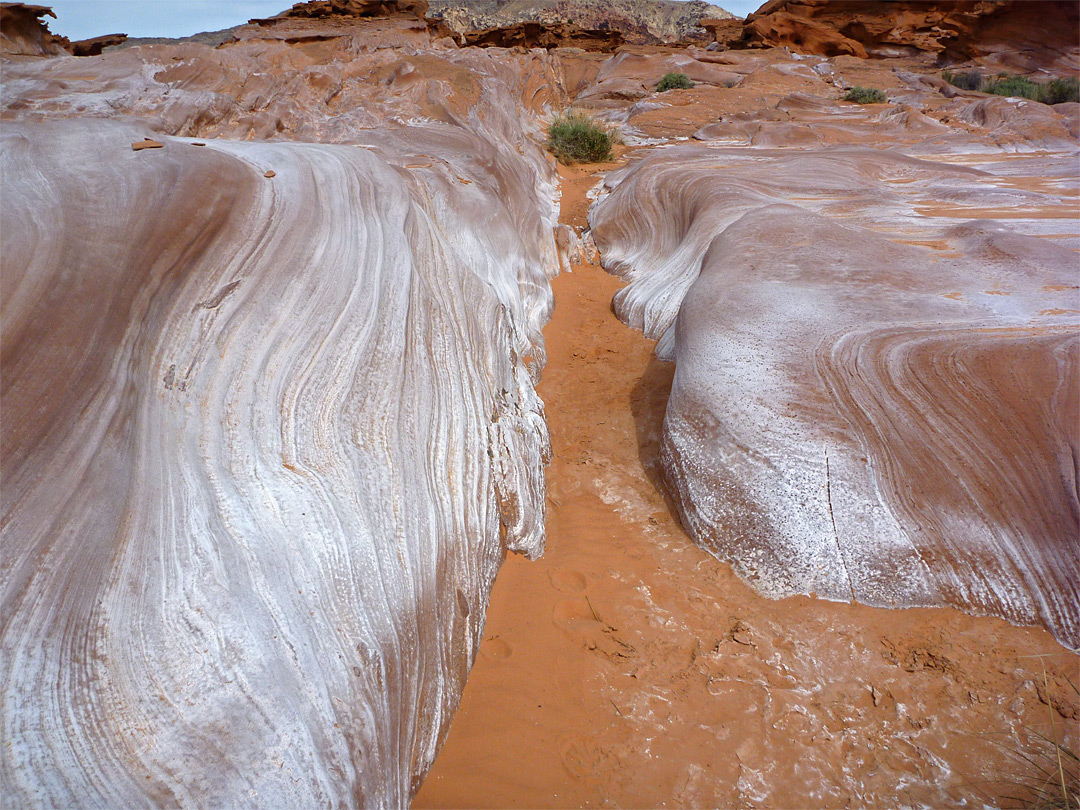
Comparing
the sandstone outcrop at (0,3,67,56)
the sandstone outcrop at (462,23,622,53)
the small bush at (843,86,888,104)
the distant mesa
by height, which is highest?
the distant mesa

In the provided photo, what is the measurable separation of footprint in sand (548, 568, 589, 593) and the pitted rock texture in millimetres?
578

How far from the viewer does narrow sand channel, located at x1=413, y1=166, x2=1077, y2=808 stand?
6.19 feet

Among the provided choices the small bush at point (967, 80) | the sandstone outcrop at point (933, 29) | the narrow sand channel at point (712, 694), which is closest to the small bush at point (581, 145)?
the narrow sand channel at point (712, 694)

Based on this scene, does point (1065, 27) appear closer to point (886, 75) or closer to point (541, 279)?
A: point (886, 75)

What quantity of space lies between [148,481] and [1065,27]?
26715mm

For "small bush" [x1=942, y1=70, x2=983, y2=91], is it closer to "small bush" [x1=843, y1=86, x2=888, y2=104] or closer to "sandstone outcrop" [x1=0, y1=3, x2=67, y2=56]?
"small bush" [x1=843, y1=86, x2=888, y2=104]

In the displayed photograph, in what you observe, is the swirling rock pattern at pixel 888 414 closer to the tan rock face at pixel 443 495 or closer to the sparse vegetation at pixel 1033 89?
the tan rock face at pixel 443 495

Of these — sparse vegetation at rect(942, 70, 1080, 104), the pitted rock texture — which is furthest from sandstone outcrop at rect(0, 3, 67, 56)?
sparse vegetation at rect(942, 70, 1080, 104)

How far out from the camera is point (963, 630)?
→ 2240mm

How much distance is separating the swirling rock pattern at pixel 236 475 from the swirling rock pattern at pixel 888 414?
1012 mm

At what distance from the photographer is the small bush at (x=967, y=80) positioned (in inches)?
620

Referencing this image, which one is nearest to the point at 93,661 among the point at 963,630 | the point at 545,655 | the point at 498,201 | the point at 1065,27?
the point at 545,655

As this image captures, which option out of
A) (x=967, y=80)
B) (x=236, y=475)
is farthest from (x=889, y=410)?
(x=967, y=80)

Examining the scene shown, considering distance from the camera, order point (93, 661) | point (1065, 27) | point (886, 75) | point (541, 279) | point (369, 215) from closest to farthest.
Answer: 1. point (93, 661)
2. point (369, 215)
3. point (541, 279)
4. point (886, 75)
5. point (1065, 27)
